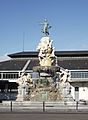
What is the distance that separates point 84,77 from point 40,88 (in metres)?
36.7

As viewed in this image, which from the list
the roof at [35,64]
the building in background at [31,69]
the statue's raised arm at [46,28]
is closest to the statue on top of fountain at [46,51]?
the statue's raised arm at [46,28]

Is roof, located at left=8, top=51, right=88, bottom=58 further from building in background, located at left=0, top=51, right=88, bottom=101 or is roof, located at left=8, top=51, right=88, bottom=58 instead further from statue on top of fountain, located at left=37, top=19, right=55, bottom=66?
statue on top of fountain, located at left=37, top=19, right=55, bottom=66

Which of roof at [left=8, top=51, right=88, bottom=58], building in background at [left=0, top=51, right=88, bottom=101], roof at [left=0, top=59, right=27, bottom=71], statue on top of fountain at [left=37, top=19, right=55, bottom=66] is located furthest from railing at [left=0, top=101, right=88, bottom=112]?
roof at [left=8, top=51, right=88, bottom=58]

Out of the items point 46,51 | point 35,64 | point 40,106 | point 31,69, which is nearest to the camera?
point 40,106

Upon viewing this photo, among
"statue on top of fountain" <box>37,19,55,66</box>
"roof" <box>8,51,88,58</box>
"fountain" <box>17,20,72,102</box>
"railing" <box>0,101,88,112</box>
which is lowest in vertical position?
"railing" <box>0,101,88,112</box>

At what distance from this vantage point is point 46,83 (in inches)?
1766

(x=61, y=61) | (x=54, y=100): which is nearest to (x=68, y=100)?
(x=54, y=100)

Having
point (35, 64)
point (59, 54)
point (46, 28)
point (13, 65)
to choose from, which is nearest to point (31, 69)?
point (35, 64)

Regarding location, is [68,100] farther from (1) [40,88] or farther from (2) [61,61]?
(2) [61,61]

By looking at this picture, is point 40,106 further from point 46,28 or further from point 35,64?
point 35,64

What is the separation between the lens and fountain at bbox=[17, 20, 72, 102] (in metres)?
43.9

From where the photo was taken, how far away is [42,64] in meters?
47.0

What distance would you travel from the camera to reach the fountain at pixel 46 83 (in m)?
43.9

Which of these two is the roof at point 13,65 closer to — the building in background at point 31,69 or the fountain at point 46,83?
the building in background at point 31,69
